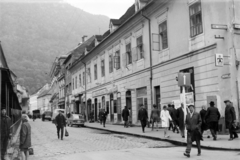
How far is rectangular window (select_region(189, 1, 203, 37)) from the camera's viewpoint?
56.3ft

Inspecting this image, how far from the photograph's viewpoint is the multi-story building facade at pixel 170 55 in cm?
1515

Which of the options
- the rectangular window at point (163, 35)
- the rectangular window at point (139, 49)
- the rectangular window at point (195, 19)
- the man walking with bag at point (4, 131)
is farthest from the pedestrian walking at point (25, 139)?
the rectangular window at point (139, 49)

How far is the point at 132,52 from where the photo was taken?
26.3 m

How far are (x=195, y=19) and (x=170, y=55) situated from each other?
11.6 ft

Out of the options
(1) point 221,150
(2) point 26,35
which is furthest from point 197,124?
(2) point 26,35

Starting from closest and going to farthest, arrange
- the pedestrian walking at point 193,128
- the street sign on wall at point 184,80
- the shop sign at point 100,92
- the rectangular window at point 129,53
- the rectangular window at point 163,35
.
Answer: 1. the pedestrian walking at point 193,128
2. the street sign on wall at point 184,80
3. the rectangular window at point 163,35
4. the rectangular window at point 129,53
5. the shop sign at point 100,92

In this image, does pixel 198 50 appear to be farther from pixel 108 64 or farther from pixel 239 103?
pixel 108 64

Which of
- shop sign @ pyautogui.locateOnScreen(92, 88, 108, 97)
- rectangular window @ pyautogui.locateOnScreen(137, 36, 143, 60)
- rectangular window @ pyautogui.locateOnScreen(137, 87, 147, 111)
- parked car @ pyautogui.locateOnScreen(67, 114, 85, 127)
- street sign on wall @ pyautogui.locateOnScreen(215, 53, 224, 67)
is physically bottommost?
parked car @ pyautogui.locateOnScreen(67, 114, 85, 127)

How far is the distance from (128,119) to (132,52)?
19.6 feet

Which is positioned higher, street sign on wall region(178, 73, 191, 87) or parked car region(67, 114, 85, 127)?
street sign on wall region(178, 73, 191, 87)

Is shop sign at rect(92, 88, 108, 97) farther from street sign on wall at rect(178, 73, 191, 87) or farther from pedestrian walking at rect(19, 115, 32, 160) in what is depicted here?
pedestrian walking at rect(19, 115, 32, 160)

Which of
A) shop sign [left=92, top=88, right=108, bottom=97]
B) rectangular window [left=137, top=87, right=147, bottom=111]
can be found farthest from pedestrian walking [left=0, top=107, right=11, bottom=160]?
shop sign [left=92, top=88, right=108, bottom=97]

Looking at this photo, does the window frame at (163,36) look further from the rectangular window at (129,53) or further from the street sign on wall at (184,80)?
the street sign on wall at (184,80)

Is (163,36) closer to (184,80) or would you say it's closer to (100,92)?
(184,80)
